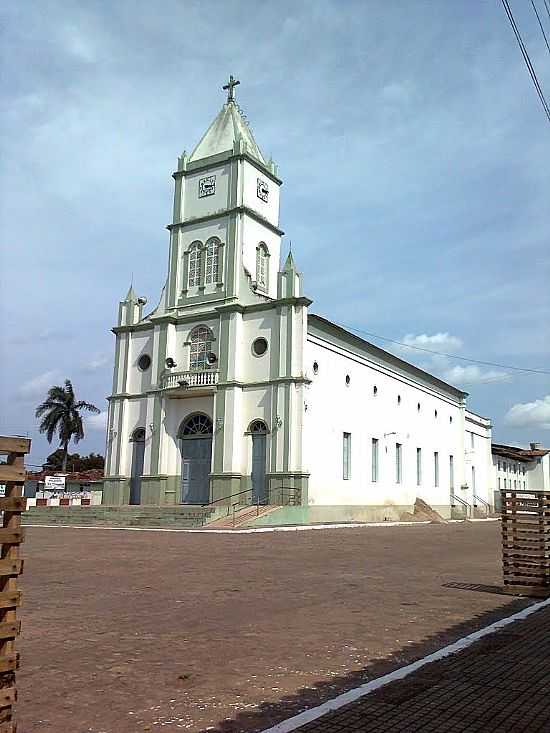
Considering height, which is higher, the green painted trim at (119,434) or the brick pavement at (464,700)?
the green painted trim at (119,434)

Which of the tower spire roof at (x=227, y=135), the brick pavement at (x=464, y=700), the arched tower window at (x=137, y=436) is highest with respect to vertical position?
the tower spire roof at (x=227, y=135)

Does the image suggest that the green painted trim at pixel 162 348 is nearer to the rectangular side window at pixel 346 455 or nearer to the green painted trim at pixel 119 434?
the green painted trim at pixel 119 434

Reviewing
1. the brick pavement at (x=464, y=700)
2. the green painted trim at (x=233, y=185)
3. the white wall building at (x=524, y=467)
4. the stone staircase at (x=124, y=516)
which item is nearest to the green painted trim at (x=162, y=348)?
the green painted trim at (x=233, y=185)

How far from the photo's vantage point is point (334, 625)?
784 cm

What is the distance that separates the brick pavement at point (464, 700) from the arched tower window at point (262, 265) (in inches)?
1135

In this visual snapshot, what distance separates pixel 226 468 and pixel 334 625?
22982mm

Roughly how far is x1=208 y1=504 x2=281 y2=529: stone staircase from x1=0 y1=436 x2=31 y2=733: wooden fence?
21954 millimetres

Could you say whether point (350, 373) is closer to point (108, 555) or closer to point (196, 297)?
point (196, 297)

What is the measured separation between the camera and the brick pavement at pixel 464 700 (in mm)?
4484

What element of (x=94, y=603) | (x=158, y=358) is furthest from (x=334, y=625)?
(x=158, y=358)

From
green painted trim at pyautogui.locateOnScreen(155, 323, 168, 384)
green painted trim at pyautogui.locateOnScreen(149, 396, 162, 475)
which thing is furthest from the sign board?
green painted trim at pyautogui.locateOnScreen(155, 323, 168, 384)

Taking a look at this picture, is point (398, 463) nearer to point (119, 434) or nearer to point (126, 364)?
point (119, 434)

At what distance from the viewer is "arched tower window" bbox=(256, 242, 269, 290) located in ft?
113

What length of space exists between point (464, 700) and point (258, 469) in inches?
1012
